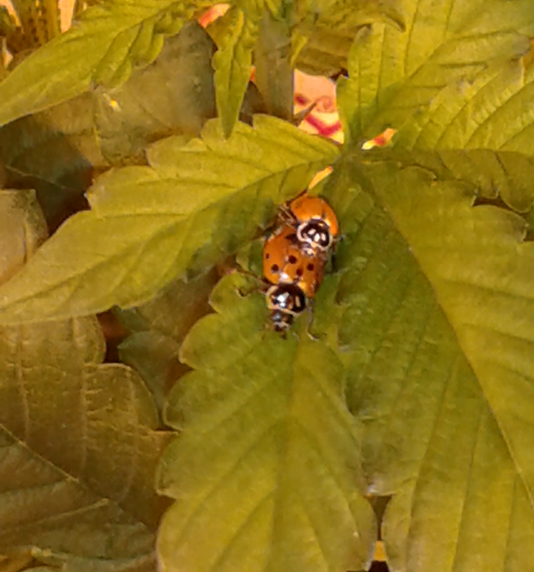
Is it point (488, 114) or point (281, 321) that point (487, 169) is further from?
point (281, 321)

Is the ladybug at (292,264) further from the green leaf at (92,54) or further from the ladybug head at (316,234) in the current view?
the green leaf at (92,54)

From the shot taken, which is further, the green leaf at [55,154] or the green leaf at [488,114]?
the green leaf at [55,154]

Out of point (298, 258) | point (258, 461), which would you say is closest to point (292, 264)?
point (298, 258)

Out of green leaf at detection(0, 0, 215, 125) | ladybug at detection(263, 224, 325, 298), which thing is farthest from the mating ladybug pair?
green leaf at detection(0, 0, 215, 125)

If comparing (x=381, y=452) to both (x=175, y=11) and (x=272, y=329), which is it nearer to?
(x=272, y=329)

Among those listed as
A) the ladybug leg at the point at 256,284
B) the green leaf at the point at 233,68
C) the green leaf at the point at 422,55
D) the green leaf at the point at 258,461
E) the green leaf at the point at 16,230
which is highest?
the green leaf at the point at 422,55

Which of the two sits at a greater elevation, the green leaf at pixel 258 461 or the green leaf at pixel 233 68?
the green leaf at pixel 233 68

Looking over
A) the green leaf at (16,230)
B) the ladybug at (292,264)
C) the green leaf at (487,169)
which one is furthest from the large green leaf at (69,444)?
the green leaf at (487,169)

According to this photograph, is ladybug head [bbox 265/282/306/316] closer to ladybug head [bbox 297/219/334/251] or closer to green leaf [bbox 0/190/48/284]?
ladybug head [bbox 297/219/334/251]
